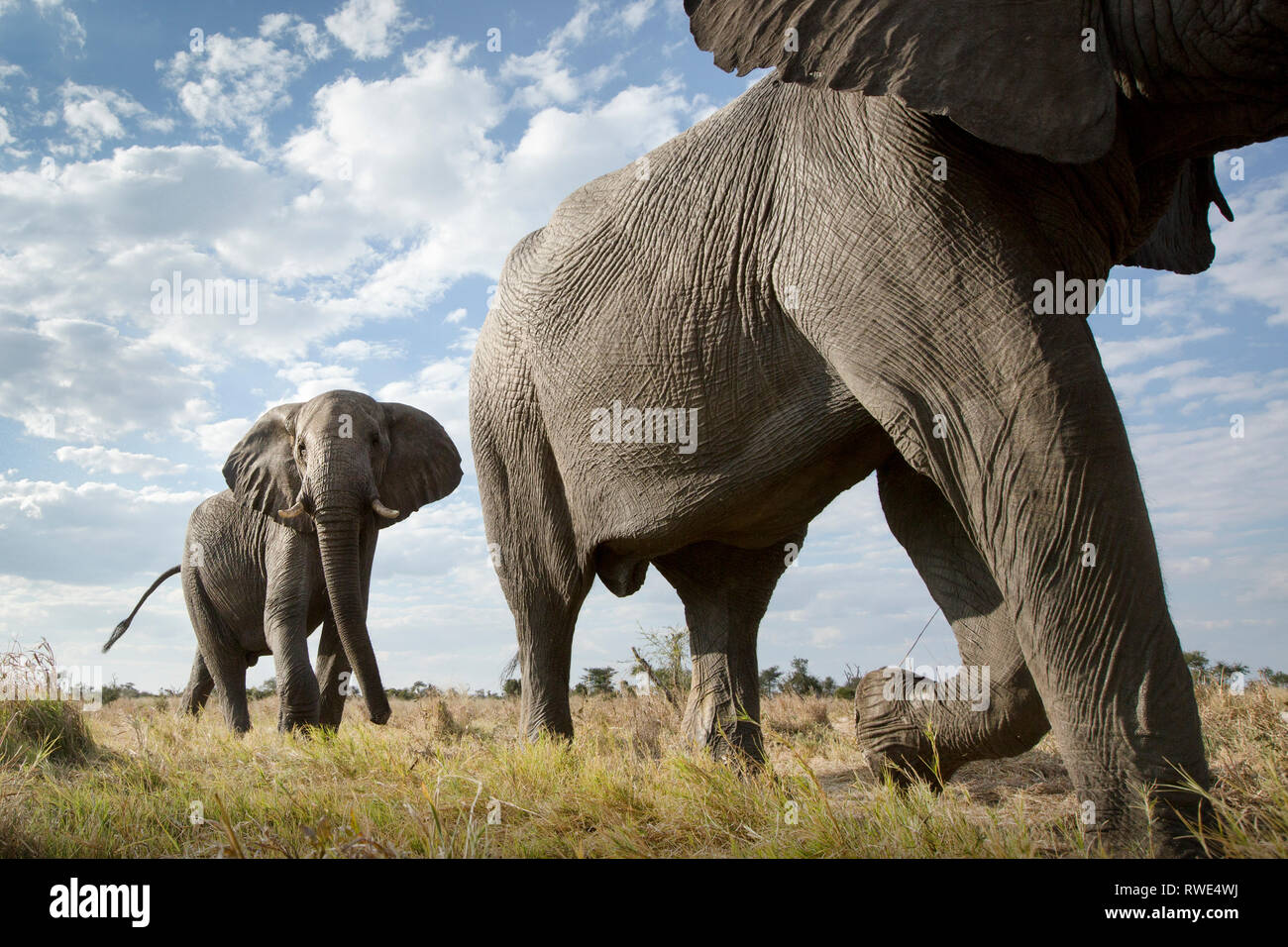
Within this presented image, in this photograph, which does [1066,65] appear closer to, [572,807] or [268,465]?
[572,807]

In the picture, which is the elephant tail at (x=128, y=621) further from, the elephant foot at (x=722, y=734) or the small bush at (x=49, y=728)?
the elephant foot at (x=722, y=734)

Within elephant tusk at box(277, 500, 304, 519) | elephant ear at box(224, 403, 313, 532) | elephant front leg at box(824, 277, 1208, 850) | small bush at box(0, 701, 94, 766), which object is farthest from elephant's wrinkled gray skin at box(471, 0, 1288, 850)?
elephant ear at box(224, 403, 313, 532)

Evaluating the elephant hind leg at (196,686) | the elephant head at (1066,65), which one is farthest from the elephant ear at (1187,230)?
the elephant hind leg at (196,686)

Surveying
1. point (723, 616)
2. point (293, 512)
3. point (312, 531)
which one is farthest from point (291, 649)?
point (723, 616)

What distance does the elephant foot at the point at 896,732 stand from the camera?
3939 mm

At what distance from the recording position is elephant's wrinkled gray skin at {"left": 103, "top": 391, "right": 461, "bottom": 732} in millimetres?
8625

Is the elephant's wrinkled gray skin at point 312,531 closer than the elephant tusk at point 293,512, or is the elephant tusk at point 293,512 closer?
the elephant's wrinkled gray skin at point 312,531

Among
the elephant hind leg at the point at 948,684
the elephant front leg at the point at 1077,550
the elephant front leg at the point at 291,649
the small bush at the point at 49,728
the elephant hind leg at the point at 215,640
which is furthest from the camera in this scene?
the elephant hind leg at the point at 215,640

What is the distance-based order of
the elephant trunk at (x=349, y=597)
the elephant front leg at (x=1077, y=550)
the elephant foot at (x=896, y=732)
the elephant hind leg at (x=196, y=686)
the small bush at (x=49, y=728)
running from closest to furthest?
the elephant front leg at (x=1077, y=550), the elephant foot at (x=896, y=732), the small bush at (x=49, y=728), the elephant trunk at (x=349, y=597), the elephant hind leg at (x=196, y=686)

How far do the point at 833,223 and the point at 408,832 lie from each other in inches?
101

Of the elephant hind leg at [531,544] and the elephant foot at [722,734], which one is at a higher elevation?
the elephant hind leg at [531,544]

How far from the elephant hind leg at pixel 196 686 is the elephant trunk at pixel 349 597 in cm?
725

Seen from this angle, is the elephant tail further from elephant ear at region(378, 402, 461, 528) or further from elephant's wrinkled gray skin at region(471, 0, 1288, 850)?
elephant's wrinkled gray skin at region(471, 0, 1288, 850)

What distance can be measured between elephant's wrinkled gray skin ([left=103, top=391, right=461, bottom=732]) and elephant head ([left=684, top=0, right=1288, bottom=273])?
6.48 meters
